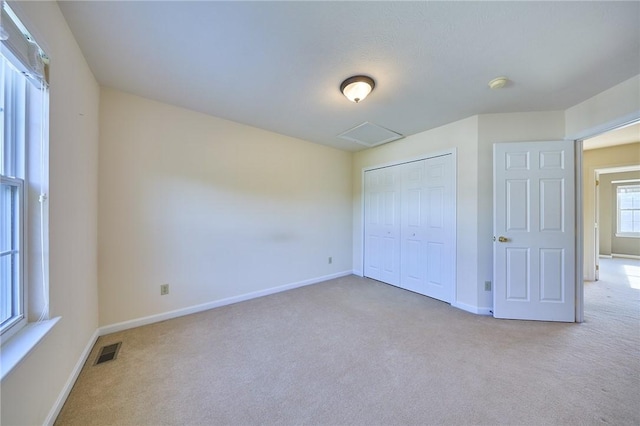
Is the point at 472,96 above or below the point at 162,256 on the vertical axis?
above

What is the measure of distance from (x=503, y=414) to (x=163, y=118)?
385 centimetres

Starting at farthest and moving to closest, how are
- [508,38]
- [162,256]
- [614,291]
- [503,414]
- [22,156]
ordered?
[614,291], [162,256], [508,38], [503,414], [22,156]

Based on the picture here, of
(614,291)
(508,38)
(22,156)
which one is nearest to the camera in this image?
(22,156)

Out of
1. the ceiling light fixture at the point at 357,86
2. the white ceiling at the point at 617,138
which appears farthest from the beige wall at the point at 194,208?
the white ceiling at the point at 617,138

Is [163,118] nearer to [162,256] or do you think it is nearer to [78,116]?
[78,116]

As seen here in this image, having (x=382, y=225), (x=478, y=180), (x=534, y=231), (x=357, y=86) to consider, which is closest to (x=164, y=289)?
(x=357, y=86)

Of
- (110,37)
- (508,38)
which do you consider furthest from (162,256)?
(508,38)

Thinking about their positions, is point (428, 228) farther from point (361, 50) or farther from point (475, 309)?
point (361, 50)

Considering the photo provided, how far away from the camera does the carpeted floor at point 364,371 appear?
1404mm

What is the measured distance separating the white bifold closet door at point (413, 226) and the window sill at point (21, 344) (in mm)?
3736

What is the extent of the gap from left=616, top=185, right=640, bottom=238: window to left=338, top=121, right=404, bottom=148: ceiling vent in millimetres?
7302

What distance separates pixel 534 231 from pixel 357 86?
2581mm

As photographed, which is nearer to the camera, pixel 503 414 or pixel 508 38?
pixel 503 414

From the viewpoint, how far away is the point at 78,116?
1.78 meters
